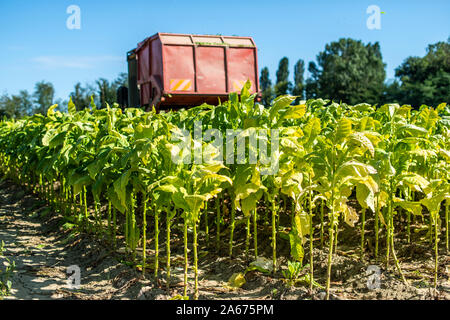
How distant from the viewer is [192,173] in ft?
8.82

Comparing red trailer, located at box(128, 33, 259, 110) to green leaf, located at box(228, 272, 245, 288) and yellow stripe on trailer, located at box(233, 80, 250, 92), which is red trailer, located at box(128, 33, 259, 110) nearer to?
yellow stripe on trailer, located at box(233, 80, 250, 92)

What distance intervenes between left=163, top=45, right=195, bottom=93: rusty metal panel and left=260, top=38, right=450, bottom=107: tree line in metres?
5.13

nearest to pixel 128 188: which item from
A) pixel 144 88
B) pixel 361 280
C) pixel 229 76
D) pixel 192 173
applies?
pixel 192 173

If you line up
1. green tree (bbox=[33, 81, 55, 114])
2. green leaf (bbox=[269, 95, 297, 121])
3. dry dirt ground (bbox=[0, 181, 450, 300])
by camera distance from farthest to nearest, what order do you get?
green tree (bbox=[33, 81, 55, 114])
dry dirt ground (bbox=[0, 181, 450, 300])
green leaf (bbox=[269, 95, 297, 121])

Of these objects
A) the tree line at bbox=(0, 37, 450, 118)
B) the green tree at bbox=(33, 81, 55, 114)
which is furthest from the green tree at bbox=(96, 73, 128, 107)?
the green tree at bbox=(33, 81, 55, 114)

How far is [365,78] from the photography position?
42312 mm

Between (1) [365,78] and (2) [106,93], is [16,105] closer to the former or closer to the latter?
(2) [106,93]

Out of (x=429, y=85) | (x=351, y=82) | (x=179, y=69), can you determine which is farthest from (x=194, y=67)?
(x=351, y=82)

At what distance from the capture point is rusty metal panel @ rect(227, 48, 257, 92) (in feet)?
33.8

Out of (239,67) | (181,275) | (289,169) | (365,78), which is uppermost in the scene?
(365,78)

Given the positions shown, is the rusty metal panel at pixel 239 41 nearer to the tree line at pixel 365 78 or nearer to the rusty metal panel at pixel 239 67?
the rusty metal panel at pixel 239 67

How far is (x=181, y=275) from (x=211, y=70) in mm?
7043

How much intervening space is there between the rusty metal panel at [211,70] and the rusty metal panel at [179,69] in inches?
7.2

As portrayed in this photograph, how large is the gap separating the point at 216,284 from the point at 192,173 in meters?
1.29
